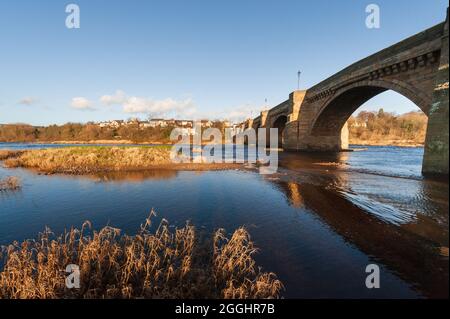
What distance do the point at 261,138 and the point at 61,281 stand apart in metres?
68.8

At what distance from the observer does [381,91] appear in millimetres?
28656

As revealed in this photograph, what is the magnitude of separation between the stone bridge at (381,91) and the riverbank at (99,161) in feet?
53.6

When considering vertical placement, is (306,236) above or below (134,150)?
below

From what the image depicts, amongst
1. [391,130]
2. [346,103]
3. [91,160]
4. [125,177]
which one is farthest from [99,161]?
[391,130]

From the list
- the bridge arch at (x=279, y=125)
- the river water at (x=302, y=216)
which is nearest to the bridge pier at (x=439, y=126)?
the river water at (x=302, y=216)

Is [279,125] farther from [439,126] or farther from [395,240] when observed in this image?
[395,240]

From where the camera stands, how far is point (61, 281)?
445cm

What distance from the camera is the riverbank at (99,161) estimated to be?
897 inches

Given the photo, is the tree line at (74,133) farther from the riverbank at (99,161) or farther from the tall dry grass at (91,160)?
the riverbank at (99,161)
